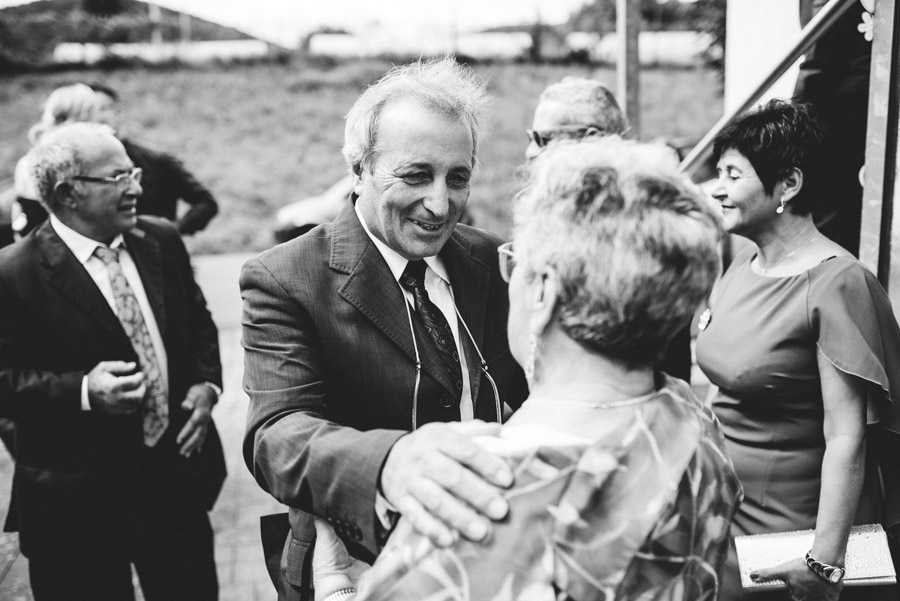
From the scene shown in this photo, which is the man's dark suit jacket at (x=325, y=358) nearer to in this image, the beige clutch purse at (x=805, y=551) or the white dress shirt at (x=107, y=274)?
the beige clutch purse at (x=805, y=551)

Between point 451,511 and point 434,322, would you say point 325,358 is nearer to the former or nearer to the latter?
point 434,322

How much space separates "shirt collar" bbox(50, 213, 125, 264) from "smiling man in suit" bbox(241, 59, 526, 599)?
1.48 m

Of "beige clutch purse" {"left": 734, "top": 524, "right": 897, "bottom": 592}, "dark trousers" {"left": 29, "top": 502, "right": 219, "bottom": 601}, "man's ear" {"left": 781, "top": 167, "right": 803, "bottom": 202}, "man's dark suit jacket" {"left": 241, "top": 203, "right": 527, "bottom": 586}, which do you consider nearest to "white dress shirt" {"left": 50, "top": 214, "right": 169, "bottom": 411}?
"dark trousers" {"left": 29, "top": 502, "right": 219, "bottom": 601}

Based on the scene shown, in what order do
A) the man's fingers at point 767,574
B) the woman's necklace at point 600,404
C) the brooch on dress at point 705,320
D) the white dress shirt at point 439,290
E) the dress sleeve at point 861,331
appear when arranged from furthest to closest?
1. the brooch on dress at point 705,320
2. the man's fingers at point 767,574
3. the dress sleeve at point 861,331
4. the white dress shirt at point 439,290
5. the woman's necklace at point 600,404

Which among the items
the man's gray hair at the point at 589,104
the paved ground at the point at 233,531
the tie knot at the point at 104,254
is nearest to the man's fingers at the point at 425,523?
the tie knot at the point at 104,254

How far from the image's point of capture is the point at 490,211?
56.8 feet

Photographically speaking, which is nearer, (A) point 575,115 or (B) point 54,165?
(B) point 54,165

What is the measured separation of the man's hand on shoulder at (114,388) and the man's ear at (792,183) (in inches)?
91.8

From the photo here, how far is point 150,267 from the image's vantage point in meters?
3.14

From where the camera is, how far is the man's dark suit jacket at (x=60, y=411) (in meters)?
2.81

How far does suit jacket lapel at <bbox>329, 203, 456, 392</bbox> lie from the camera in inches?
70.5

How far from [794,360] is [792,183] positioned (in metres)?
0.56

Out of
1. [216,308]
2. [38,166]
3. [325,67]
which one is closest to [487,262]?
[38,166]

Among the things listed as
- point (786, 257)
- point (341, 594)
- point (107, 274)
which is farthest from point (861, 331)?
point (107, 274)
